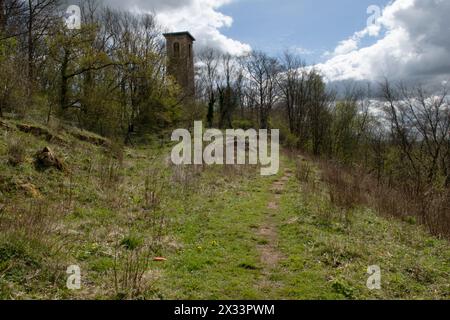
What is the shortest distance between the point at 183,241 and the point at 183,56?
36.3 metres

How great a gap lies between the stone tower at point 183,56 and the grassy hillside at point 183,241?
2658cm

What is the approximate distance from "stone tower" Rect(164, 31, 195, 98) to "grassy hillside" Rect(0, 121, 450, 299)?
2658 centimetres

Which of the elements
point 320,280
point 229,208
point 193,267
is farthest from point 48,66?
point 320,280

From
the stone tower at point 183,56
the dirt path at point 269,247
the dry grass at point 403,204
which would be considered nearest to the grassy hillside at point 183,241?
the dirt path at point 269,247

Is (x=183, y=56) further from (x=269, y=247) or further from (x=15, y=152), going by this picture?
(x=269, y=247)

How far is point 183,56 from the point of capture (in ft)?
133

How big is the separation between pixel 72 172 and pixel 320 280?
7.98 meters

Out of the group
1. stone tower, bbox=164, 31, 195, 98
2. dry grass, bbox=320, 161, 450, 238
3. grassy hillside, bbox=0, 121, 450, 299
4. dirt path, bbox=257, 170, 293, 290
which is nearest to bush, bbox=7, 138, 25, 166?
grassy hillside, bbox=0, 121, 450, 299

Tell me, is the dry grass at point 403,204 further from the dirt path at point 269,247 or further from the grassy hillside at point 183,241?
the dirt path at point 269,247

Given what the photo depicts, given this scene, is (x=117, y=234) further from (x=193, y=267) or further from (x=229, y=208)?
(x=229, y=208)

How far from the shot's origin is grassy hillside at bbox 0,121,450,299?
15.9 feet

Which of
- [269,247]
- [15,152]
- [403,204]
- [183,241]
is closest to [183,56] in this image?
[15,152]

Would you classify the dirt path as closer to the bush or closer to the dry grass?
the dry grass
